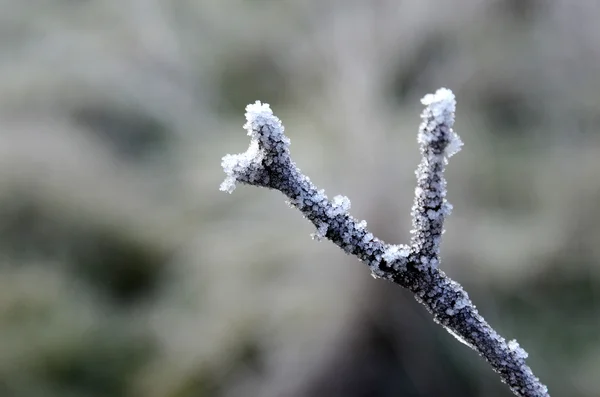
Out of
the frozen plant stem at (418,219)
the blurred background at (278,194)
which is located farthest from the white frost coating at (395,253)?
the blurred background at (278,194)

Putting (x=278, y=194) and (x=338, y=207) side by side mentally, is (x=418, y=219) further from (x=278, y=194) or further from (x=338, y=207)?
(x=278, y=194)

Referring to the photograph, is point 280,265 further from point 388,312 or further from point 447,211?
point 447,211

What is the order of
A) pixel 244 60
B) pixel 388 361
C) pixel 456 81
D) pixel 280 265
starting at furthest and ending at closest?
1. pixel 244 60
2. pixel 456 81
3. pixel 280 265
4. pixel 388 361

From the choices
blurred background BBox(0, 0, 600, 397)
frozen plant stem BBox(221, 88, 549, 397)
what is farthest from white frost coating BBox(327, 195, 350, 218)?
blurred background BBox(0, 0, 600, 397)

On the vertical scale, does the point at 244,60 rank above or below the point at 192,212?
above

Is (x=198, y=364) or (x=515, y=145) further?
(x=515, y=145)

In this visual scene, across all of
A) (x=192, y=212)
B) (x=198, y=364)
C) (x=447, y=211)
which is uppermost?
(x=192, y=212)

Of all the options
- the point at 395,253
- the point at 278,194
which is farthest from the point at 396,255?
the point at 278,194

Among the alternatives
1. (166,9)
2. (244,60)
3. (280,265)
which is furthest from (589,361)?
(166,9)
